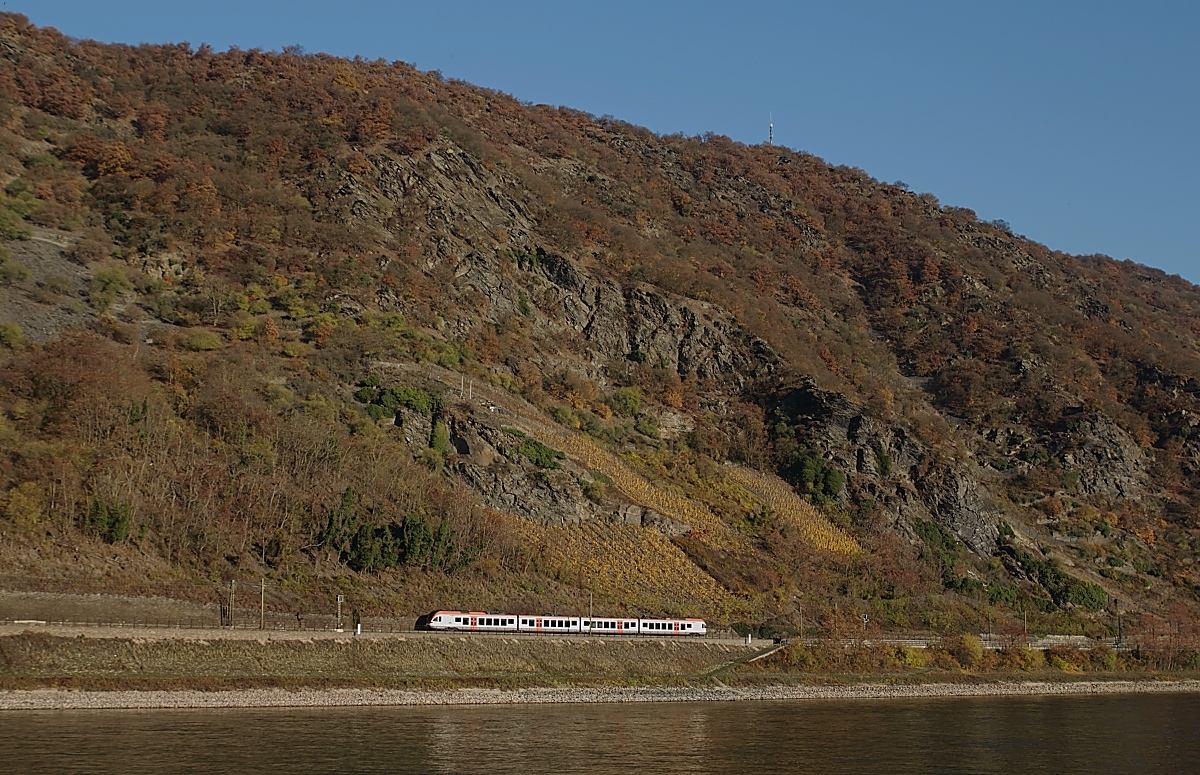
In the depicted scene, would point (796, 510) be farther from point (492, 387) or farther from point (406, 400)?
point (406, 400)

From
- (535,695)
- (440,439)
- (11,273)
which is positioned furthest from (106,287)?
(535,695)

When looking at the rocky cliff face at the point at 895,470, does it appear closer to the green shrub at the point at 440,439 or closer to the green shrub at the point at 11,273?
the green shrub at the point at 440,439

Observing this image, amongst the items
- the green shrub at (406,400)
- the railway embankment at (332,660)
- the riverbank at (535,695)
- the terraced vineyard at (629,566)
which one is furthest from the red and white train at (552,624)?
the green shrub at (406,400)

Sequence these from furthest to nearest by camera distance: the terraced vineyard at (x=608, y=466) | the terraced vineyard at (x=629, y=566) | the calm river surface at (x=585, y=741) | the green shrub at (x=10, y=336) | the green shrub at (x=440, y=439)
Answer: the terraced vineyard at (x=608, y=466) < the green shrub at (x=440, y=439) < the terraced vineyard at (x=629, y=566) < the green shrub at (x=10, y=336) < the calm river surface at (x=585, y=741)

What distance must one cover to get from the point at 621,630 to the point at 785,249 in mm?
110303

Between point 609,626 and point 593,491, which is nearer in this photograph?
point 609,626

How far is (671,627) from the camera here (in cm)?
7400

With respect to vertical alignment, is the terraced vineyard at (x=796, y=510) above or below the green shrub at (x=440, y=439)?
below

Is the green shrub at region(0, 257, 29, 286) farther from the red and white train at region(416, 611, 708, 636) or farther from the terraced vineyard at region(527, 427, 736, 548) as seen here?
the red and white train at region(416, 611, 708, 636)

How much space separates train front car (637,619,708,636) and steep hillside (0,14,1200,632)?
474cm

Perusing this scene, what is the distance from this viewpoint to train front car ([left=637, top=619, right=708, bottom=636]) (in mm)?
72812

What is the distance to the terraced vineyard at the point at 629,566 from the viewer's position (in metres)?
79.1

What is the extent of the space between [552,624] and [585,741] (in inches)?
892

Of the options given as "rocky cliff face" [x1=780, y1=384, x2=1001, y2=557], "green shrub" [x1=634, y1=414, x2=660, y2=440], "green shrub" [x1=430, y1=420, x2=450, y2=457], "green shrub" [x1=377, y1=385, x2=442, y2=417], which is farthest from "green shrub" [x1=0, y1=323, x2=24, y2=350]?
"rocky cliff face" [x1=780, y1=384, x2=1001, y2=557]
